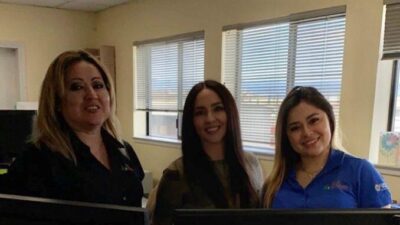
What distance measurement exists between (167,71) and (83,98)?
3.49 metres

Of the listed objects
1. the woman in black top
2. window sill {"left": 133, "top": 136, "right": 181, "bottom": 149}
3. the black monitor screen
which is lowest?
window sill {"left": 133, "top": 136, "right": 181, "bottom": 149}

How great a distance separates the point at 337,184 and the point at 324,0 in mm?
2198

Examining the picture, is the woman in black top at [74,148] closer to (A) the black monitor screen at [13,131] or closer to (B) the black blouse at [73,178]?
(B) the black blouse at [73,178]

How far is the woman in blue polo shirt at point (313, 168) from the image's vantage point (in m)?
1.22

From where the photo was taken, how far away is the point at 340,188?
4.07ft

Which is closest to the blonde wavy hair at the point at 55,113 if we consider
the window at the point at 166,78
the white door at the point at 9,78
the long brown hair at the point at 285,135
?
the long brown hair at the point at 285,135

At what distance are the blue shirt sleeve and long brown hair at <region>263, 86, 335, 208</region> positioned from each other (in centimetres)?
21

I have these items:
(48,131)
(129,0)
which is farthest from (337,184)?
(129,0)

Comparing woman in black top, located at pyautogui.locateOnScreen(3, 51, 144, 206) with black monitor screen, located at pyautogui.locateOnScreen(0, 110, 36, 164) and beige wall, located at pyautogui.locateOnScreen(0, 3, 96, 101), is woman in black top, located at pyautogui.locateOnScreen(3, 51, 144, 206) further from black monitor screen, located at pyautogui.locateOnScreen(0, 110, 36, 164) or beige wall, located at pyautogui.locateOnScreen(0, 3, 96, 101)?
beige wall, located at pyautogui.locateOnScreen(0, 3, 96, 101)

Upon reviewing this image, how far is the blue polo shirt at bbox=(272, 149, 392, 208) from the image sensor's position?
1.20m

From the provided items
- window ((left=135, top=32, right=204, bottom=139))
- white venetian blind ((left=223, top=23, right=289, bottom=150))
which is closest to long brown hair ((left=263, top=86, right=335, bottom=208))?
white venetian blind ((left=223, top=23, right=289, bottom=150))

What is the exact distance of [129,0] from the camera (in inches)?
198

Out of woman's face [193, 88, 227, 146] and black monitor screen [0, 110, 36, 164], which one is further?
black monitor screen [0, 110, 36, 164]

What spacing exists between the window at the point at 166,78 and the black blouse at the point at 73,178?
300 cm
